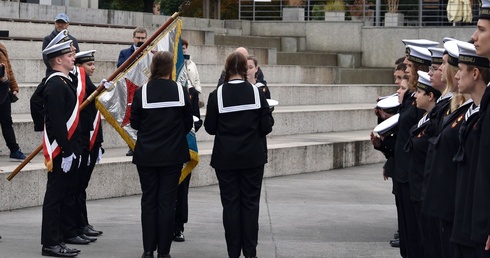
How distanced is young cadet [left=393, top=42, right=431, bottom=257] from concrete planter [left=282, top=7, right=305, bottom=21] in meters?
19.8

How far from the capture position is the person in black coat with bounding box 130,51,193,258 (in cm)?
912

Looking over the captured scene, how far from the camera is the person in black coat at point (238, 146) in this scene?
9188 mm

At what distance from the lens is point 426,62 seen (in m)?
8.53

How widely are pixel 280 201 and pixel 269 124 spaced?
4.07 meters

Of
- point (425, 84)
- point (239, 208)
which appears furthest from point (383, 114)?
point (425, 84)

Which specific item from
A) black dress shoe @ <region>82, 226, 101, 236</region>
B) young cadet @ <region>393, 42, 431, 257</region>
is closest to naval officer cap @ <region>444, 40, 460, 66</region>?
young cadet @ <region>393, 42, 431, 257</region>

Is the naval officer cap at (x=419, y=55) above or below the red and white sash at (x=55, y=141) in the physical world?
above

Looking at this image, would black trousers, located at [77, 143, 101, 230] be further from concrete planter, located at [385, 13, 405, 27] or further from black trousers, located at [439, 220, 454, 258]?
concrete planter, located at [385, 13, 405, 27]

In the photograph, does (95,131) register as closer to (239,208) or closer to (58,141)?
(58,141)

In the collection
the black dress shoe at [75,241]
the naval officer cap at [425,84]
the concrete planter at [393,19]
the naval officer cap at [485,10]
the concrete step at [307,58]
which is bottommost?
the black dress shoe at [75,241]

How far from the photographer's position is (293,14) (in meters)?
28.7

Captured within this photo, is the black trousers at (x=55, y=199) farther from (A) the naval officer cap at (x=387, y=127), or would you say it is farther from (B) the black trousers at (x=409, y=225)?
(B) the black trousers at (x=409, y=225)

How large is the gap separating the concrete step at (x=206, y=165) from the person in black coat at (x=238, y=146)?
3271 mm

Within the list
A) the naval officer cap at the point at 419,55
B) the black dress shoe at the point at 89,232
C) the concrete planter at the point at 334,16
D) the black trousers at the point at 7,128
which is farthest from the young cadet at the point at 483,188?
the concrete planter at the point at 334,16
